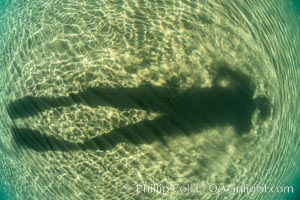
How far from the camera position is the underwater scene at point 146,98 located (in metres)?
3.24

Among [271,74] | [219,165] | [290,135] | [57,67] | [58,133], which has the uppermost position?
[57,67]

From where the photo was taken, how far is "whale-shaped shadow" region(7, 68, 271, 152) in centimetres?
320

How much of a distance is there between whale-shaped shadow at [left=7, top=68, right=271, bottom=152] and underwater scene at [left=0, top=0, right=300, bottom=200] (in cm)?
1

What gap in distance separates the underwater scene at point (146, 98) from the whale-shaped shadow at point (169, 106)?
0.04 feet

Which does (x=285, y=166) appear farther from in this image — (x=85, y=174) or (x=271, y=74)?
(x=85, y=174)

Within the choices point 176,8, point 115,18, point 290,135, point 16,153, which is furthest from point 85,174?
point 290,135

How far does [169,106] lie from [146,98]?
260mm

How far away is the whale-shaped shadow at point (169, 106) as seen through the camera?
10.5 ft

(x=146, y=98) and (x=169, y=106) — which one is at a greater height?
(x=146, y=98)

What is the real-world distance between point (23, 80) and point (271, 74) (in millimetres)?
3098

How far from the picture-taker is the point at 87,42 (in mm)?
3391

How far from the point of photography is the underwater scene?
3.24 metres

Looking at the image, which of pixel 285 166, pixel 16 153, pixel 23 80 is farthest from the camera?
pixel 285 166

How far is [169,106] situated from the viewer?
10.5 feet
